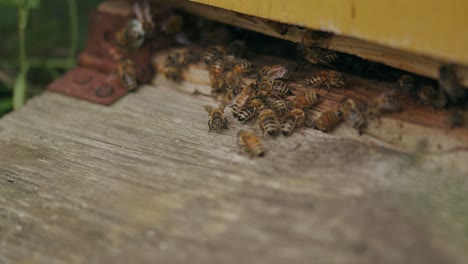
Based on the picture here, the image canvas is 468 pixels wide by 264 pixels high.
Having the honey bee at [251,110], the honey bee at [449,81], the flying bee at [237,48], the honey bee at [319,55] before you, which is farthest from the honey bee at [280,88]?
the honey bee at [449,81]

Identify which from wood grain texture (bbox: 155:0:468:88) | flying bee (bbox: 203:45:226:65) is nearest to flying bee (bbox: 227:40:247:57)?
flying bee (bbox: 203:45:226:65)

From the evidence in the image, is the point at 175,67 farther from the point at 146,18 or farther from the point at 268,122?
the point at 268,122

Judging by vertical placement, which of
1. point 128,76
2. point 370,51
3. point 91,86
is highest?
point 370,51

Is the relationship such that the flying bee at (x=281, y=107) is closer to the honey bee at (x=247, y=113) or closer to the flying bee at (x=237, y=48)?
the honey bee at (x=247, y=113)

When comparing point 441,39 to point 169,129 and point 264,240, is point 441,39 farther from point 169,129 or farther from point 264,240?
point 169,129

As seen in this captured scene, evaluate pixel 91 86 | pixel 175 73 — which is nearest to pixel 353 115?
pixel 175 73

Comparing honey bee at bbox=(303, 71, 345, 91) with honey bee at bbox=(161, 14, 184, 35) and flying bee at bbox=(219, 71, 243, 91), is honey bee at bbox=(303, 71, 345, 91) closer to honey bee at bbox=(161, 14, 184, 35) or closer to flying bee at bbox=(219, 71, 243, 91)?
flying bee at bbox=(219, 71, 243, 91)

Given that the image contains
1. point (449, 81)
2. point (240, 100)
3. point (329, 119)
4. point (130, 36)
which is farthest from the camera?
point (130, 36)

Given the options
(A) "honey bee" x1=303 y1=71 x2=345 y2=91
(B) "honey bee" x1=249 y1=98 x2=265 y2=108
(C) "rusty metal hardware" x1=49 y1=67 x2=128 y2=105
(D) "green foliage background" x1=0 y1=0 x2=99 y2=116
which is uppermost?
(A) "honey bee" x1=303 y1=71 x2=345 y2=91
